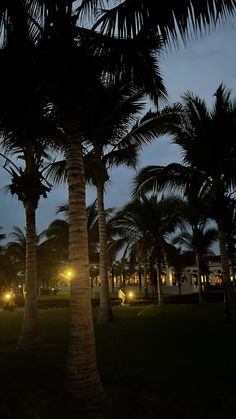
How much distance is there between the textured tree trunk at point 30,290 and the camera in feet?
34.4

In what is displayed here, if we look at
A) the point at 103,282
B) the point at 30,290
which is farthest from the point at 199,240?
the point at 30,290

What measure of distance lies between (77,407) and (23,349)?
5150 millimetres

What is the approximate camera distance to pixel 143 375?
23.6ft

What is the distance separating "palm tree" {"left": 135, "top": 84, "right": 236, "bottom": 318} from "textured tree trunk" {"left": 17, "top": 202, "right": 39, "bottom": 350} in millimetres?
6409

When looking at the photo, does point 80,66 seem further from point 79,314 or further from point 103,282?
point 103,282

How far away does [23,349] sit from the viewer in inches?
402

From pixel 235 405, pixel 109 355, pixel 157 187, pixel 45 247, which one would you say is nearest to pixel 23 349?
pixel 109 355

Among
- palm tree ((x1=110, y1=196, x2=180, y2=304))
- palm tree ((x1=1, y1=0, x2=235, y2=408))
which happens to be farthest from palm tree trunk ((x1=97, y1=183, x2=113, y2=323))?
palm tree ((x1=1, y1=0, x2=235, y2=408))

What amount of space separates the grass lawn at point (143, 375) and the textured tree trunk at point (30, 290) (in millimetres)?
472

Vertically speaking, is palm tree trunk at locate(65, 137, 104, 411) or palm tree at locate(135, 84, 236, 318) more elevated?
palm tree at locate(135, 84, 236, 318)

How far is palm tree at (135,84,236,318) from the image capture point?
47.0 ft

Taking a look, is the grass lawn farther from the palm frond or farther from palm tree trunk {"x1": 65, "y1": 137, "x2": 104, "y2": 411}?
the palm frond

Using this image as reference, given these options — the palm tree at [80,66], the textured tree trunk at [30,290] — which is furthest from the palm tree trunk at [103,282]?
the palm tree at [80,66]

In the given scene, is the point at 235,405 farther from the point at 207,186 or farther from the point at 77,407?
the point at 207,186
